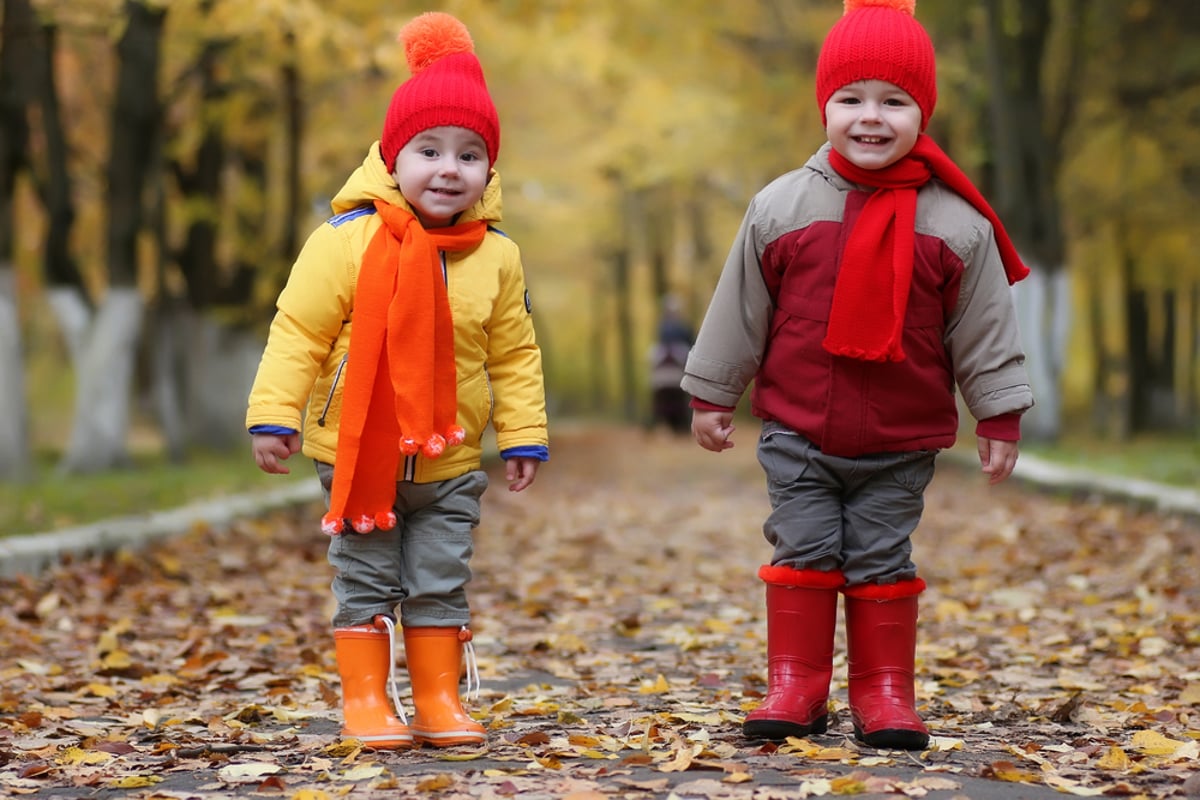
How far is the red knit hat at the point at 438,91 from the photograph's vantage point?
4324 mm

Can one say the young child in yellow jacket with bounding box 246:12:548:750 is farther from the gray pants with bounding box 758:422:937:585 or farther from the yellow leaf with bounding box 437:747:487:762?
the gray pants with bounding box 758:422:937:585

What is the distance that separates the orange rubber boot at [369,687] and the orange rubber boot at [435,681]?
5 centimetres

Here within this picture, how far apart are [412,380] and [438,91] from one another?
0.78 meters

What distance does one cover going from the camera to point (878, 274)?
4211 millimetres

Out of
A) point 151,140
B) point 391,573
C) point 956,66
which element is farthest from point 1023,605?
point 956,66

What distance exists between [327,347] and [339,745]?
3.41ft

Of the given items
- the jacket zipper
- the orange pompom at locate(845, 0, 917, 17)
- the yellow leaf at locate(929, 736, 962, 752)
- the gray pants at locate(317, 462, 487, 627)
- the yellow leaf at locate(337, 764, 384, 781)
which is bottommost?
the yellow leaf at locate(929, 736, 962, 752)

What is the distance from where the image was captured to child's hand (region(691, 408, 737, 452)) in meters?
4.43

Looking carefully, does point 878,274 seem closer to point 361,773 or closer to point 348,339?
point 348,339

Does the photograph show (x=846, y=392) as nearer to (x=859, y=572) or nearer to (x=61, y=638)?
(x=859, y=572)

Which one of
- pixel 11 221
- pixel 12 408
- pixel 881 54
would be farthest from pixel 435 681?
pixel 11 221

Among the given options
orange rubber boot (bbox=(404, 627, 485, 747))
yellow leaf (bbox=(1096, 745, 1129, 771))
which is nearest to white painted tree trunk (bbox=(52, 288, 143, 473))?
orange rubber boot (bbox=(404, 627, 485, 747))

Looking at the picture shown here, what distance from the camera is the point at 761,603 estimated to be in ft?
24.9

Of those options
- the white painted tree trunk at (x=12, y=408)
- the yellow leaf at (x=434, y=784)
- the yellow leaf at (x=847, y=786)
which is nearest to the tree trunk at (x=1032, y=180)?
the white painted tree trunk at (x=12, y=408)
